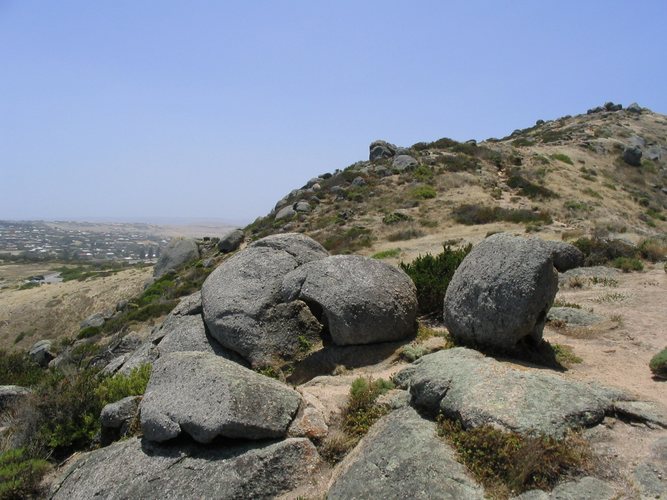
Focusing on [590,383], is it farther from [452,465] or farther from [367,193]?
[367,193]

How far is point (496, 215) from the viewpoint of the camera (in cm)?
3011

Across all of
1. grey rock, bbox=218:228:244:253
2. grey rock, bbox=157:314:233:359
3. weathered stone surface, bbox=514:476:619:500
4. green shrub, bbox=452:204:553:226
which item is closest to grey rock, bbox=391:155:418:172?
green shrub, bbox=452:204:553:226

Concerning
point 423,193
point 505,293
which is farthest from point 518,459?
point 423,193

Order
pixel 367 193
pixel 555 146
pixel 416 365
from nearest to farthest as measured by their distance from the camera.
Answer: pixel 416 365, pixel 367 193, pixel 555 146

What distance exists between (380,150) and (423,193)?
1795cm

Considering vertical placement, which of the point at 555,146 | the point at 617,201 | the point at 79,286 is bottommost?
the point at 79,286

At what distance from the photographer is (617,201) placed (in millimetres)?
41438

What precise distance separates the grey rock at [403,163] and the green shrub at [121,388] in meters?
36.8

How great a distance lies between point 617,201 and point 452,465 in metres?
42.0

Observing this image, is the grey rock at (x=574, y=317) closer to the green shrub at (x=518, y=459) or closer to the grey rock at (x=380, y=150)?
the green shrub at (x=518, y=459)

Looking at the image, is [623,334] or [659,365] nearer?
[659,365]

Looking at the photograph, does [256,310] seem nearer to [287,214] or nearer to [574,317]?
[574,317]

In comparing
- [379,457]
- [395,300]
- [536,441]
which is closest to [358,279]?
[395,300]

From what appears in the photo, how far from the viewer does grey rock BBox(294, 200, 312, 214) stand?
133 ft
